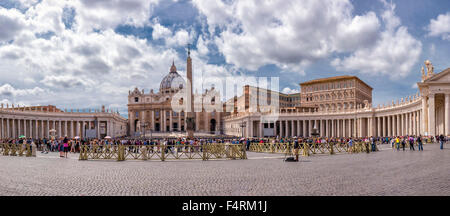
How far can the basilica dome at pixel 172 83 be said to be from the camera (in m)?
138

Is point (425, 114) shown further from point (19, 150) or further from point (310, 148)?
point (19, 150)

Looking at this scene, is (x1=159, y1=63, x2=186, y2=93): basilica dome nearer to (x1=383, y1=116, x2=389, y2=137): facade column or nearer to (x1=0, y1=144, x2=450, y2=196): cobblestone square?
(x1=383, y1=116, x2=389, y2=137): facade column

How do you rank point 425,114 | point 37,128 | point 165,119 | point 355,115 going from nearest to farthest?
point 425,114, point 355,115, point 37,128, point 165,119

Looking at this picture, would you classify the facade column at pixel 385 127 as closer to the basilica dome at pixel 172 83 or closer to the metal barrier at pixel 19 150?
the metal barrier at pixel 19 150

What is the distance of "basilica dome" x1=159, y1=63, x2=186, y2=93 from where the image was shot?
13804 centimetres

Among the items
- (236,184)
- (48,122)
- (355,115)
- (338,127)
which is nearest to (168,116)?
(48,122)

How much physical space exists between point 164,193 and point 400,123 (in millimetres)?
57082

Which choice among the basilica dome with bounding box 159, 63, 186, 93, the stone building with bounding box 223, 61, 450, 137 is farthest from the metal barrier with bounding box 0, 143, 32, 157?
the basilica dome with bounding box 159, 63, 186, 93

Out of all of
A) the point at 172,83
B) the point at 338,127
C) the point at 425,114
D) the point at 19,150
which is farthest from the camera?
the point at 172,83

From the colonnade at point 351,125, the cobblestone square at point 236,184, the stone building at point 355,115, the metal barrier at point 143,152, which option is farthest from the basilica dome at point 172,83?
the cobblestone square at point 236,184

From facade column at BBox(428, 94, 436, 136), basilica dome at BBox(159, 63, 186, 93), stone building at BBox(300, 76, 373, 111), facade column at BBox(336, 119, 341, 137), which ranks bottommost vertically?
facade column at BBox(336, 119, 341, 137)

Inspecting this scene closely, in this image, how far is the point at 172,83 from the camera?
140750mm

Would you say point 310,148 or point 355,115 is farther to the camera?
point 355,115

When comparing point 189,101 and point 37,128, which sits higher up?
point 189,101
